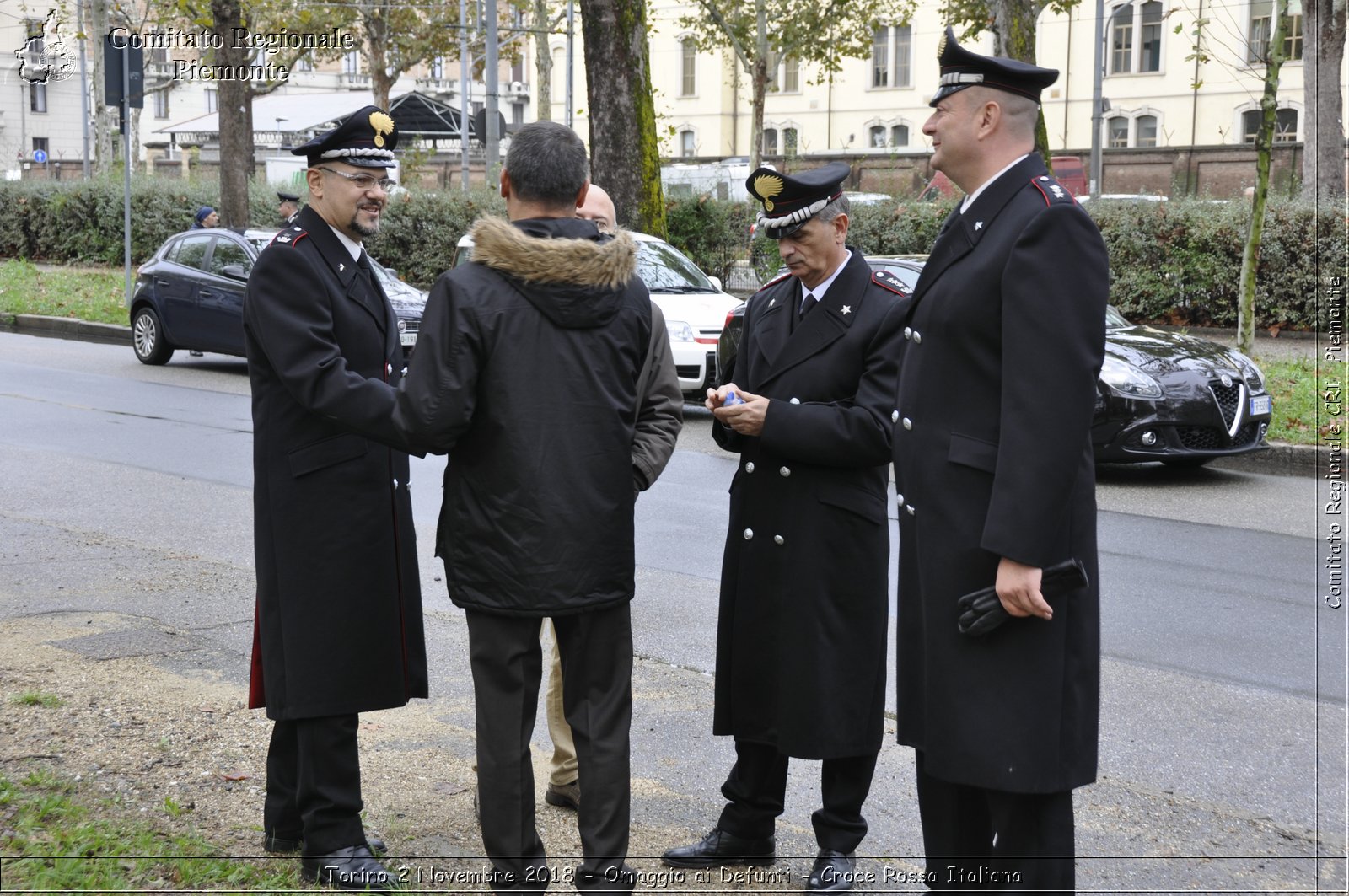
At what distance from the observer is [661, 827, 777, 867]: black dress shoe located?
13.5ft

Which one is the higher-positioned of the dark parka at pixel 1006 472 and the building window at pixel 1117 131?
the building window at pixel 1117 131

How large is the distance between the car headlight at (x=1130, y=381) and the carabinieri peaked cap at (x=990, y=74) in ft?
26.2

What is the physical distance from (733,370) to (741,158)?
4778 centimetres

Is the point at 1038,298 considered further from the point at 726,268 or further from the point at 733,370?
the point at 726,268

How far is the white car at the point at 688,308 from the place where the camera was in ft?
47.5

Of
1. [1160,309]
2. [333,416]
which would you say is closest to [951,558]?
[333,416]

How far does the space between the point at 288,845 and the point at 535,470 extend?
4.59ft

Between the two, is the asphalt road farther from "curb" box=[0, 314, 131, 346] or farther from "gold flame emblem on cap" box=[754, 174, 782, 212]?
"curb" box=[0, 314, 131, 346]

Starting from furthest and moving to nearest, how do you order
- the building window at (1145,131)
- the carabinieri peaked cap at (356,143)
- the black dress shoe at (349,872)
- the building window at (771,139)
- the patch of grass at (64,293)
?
the building window at (771,139) → the building window at (1145,131) → the patch of grass at (64,293) → the carabinieri peaked cap at (356,143) → the black dress shoe at (349,872)

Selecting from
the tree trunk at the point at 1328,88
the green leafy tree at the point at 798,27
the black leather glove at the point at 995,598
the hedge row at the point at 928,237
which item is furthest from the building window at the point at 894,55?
the black leather glove at the point at 995,598

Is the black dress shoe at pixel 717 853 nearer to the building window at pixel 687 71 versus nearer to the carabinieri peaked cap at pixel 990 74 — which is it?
the carabinieri peaked cap at pixel 990 74

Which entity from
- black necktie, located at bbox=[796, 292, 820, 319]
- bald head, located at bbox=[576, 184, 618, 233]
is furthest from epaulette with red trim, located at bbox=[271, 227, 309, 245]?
black necktie, located at bbox=[796, 292, 820, 319]

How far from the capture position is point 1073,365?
9.95 ft

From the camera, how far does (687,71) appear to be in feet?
222
